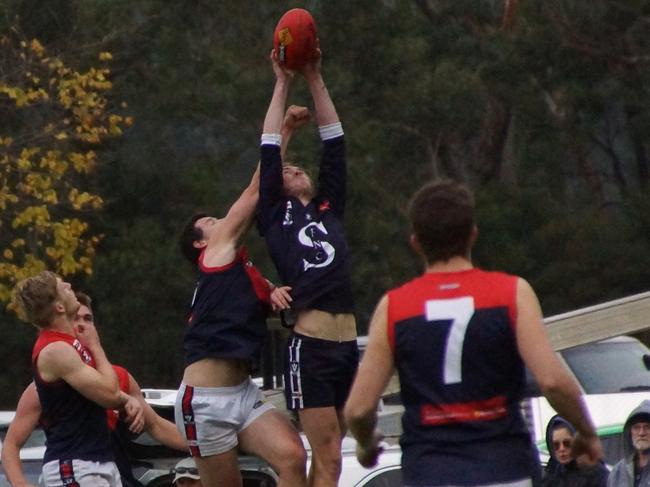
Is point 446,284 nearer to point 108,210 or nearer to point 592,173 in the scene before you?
point 108,210

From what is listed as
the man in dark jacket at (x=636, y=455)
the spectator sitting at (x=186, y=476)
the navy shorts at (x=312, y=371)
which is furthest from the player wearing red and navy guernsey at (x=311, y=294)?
the man in dark jacket at (x=636, y=455)

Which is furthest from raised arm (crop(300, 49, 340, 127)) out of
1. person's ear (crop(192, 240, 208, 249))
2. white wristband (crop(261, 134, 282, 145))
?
person's ear (crop(192, 240, 208, 249))

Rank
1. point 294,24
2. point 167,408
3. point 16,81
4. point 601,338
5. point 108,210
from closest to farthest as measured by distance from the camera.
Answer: point 294,24 < point 167,408 < point 601,338 < point 16,81 < point 108,210

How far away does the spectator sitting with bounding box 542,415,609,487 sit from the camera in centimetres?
827

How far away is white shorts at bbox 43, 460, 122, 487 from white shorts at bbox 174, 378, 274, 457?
404 millimetres

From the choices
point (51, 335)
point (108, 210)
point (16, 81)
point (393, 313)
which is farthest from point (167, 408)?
point (108, 210)

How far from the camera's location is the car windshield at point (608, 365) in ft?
43.6

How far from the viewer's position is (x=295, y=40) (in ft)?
22.4

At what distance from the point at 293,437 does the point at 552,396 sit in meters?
2.35

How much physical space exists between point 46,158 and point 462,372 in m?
19.5

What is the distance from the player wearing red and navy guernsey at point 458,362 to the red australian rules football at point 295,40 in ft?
6.21

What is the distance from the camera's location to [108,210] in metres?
27.0

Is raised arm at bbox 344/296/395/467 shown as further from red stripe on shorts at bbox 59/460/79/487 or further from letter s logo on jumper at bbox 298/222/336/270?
red stripe on shorts at bbox 59/460/79/487

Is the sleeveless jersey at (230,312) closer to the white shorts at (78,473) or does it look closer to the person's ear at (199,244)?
the person's ear at (199,244)
